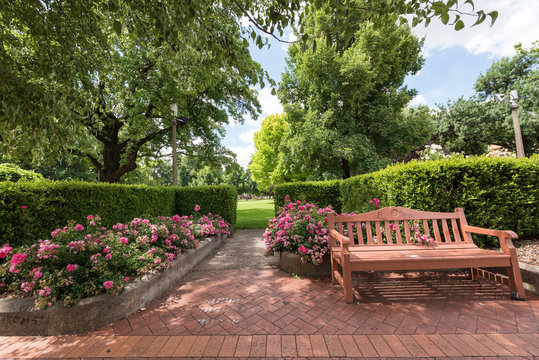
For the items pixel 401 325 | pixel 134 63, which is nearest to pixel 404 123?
pixel 401 325

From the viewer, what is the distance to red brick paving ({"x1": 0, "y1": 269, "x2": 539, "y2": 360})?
2021mm

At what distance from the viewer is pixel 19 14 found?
3.27 metres

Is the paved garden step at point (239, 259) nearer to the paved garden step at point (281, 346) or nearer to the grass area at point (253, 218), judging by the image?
the paved garden step at point (281, 346)

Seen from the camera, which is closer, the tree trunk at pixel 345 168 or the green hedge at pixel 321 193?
the green hedge at pixel 321 193

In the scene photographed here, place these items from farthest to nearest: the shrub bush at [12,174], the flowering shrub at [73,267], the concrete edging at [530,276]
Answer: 1. the shrub bush at [12,174]
2. the concrete edging at [530,276]
3. the flowering shrub at [73,267]

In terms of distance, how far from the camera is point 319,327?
2.38 meters

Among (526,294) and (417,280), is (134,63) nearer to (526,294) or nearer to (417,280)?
(417,280)

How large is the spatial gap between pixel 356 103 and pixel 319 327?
1319 cm

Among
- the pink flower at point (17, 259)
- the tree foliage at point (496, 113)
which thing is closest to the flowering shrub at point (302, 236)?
the pink flower at point (17, 259)

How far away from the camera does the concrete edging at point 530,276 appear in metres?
2.93

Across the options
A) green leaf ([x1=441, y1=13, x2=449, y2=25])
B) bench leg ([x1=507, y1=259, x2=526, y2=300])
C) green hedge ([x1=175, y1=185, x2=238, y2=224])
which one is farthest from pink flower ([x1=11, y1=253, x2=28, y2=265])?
bench leg ([x1=507, y1=259, x2=526, y2=300])

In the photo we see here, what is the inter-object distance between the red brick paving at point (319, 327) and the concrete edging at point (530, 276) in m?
0.19

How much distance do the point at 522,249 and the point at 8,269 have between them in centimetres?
758

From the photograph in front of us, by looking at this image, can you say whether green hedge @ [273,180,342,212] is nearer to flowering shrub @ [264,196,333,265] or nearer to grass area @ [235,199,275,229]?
grass area @ [235,199,275,229]
